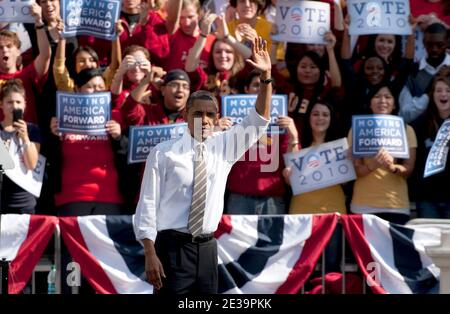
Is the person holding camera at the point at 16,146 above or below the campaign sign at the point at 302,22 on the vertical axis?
below

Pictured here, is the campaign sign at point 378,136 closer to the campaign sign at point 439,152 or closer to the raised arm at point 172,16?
the campaign sign at point 439,152

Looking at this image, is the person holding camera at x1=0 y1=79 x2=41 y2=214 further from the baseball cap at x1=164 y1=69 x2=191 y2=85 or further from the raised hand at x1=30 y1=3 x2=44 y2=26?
the baseball cap at x1=164 y1=69 x2=191 y2=85

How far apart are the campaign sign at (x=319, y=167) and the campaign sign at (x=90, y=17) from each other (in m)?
2.14

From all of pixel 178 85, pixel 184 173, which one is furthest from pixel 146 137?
pixel 184 173

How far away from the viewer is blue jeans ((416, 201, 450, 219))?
13.2 metres

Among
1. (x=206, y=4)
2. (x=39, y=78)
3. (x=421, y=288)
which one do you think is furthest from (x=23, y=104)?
(x=421, y=288)

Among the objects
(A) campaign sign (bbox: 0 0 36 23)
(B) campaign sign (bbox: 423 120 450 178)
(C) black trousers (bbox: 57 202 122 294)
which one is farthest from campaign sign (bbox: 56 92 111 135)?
(B) campaign sign (bbox: 423 120 450 178)

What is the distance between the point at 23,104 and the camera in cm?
1278

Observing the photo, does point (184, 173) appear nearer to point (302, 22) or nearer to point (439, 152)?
point (439, 152)

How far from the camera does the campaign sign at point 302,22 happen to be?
13828 mm

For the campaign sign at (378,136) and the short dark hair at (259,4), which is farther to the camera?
the short dark hair at (259,4)

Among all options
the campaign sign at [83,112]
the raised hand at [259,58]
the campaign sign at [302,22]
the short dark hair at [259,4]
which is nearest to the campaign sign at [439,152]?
the campaign sign at [302,22]

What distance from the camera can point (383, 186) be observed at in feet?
43.2

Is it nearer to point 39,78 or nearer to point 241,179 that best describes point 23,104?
point 39,78
